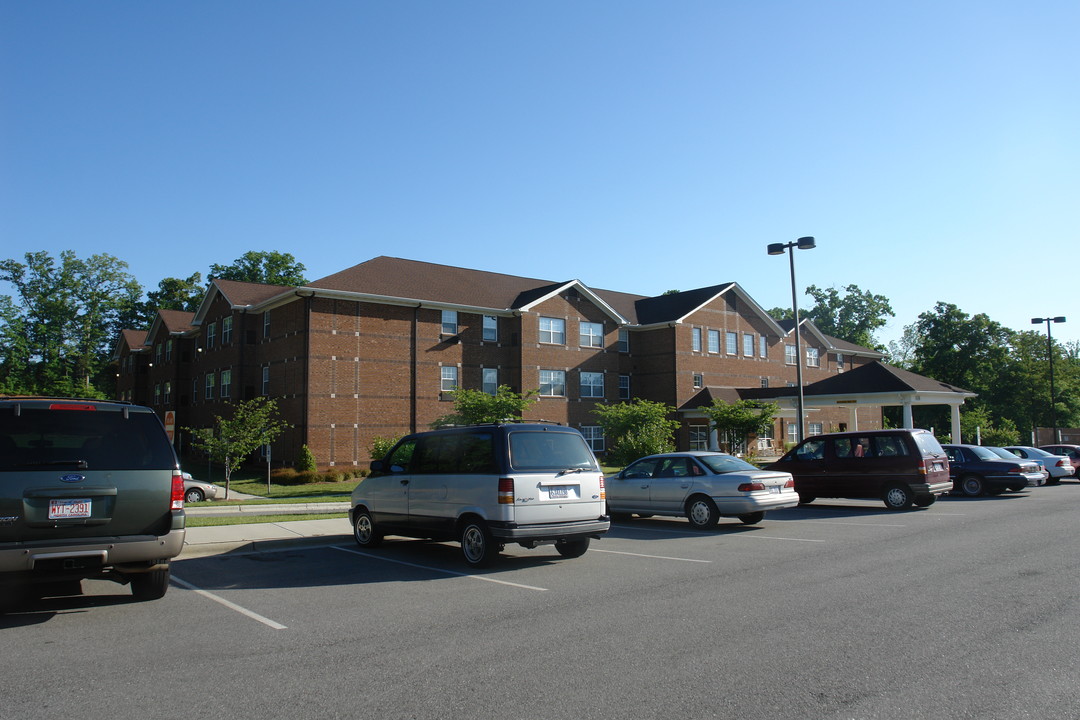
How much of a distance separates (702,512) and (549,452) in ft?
17.4

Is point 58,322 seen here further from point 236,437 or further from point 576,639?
point 576,639

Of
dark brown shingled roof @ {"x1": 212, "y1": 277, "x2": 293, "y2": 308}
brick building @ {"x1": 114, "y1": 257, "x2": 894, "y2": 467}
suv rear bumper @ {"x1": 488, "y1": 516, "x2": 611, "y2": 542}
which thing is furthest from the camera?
dark brown shingled roof @ {"x1": 212, "y1": 277, "x2": 293, "y2": 308}

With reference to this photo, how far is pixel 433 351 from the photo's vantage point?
125ft

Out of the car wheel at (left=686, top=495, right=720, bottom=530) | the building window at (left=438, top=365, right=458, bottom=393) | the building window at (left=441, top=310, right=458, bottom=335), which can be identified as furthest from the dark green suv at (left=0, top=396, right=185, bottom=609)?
the building window at (left=441, top=310, right=458, bottom=335)

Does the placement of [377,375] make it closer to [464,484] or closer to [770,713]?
[464,484]

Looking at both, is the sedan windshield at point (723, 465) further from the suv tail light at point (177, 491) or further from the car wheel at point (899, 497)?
the suv tail light at point (177, 491)

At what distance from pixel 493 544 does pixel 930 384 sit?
3020cm

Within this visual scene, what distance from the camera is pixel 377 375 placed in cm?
3619

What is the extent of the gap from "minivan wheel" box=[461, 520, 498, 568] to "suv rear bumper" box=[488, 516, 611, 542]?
219 mm

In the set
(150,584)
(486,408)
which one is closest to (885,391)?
(486,408)

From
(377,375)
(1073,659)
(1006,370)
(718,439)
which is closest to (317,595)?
(1073,659)

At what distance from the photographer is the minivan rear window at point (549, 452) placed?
412 inches

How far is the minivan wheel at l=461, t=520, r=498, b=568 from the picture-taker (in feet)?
33.9

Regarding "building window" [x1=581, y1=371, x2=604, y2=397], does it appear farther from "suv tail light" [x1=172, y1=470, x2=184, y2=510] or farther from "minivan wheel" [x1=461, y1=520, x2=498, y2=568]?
"suv tail light" [x1=172, y1=470, x2=184, y2=510]
